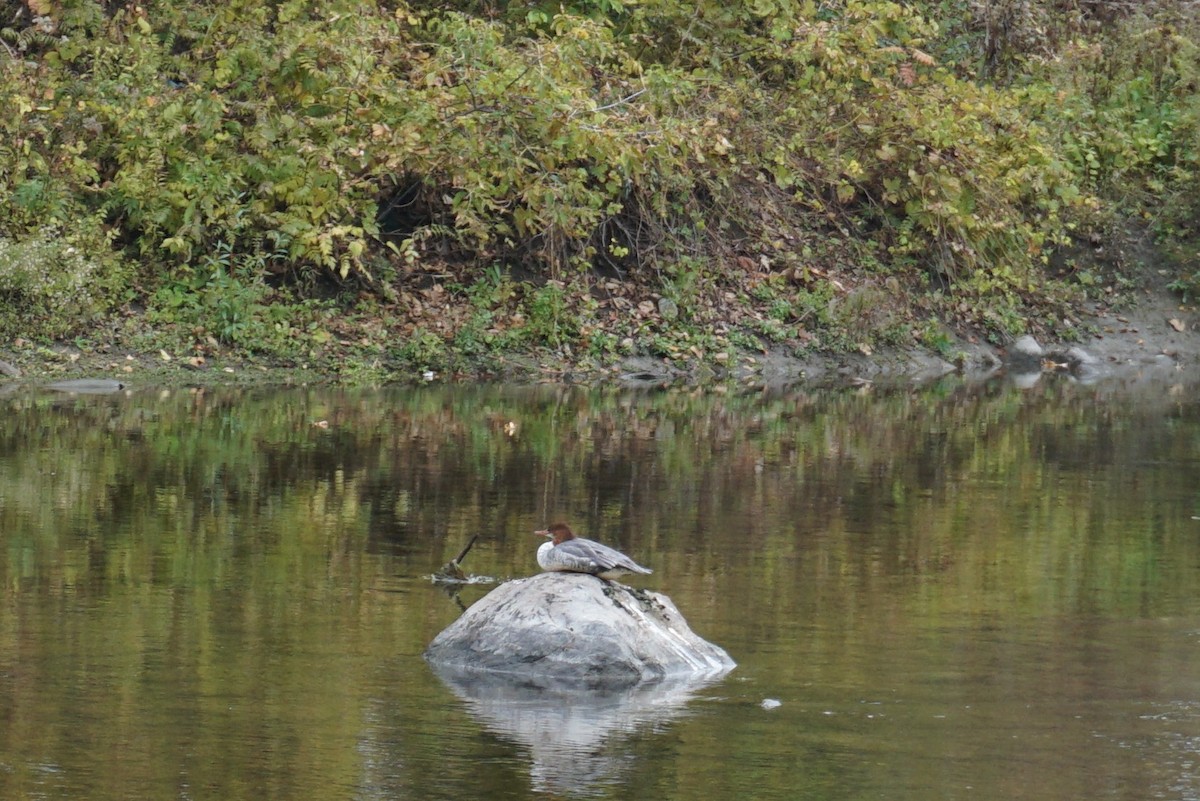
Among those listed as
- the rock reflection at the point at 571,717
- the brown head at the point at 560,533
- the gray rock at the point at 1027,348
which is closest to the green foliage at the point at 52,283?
the gray rock at the point at 1027,348

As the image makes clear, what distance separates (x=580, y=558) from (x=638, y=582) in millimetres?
1703

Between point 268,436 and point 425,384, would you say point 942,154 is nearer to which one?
point 425,384

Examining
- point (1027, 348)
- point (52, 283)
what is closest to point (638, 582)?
point (52, 283)

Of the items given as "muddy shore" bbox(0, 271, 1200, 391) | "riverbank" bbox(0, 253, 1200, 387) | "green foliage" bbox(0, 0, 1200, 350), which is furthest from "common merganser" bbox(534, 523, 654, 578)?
"green foliage" bbox(0, 0, 1200, 350)

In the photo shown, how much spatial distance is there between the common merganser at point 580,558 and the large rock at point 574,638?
1.7 inches

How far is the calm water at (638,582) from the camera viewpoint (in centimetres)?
646

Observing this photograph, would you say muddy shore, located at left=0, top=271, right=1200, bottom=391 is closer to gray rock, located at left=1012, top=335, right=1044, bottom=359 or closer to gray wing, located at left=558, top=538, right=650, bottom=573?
gray rock, located at left=1012, top=335, right=1044, bottom=359

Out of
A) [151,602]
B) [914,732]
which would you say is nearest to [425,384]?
[151,602]

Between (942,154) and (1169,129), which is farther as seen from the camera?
(1169,129)

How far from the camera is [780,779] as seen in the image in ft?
20.7

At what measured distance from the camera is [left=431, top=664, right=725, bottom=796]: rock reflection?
251 inches

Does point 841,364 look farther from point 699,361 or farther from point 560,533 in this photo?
point 560,533

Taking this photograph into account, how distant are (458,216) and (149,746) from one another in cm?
1399

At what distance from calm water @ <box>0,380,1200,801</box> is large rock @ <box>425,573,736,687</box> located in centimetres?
18
